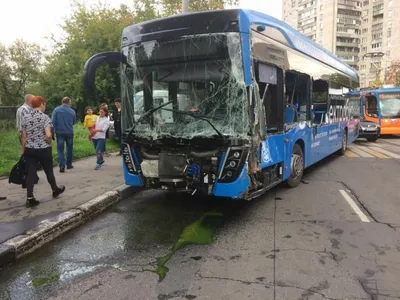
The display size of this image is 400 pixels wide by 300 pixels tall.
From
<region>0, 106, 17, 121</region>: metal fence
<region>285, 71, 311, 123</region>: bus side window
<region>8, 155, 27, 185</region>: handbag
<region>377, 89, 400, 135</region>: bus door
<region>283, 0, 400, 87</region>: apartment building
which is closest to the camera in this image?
<region>8, 155, 27, 185</region>: handbag

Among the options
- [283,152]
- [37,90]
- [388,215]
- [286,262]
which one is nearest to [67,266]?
[286,262]

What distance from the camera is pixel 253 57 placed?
5.25 metres

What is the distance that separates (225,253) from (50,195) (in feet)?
12.4

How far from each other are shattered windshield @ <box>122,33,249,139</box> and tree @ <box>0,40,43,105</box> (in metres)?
37.4

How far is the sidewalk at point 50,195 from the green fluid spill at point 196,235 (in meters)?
1.97

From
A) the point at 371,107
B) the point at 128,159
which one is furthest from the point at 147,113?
the point at 371,107

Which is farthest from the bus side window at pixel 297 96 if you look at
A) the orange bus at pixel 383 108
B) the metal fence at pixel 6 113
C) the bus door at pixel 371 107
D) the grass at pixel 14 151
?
the metal fence at pixel 6 113

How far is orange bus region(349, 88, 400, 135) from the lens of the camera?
66.7 ft

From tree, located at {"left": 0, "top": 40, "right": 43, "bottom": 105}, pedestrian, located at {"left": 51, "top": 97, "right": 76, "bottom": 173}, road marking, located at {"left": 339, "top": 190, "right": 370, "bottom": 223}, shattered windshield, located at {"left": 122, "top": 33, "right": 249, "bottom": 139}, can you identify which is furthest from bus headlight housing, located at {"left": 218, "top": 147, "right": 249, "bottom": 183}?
tree, located at {"left": 0, "top": 40, "right": 43, "bottom": 105}

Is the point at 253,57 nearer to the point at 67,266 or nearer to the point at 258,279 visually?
the point at 258,279

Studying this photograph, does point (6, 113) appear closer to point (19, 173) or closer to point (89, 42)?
point (89, 42)

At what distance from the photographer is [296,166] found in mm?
7598

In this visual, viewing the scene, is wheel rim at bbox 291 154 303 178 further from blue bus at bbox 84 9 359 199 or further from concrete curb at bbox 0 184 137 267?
concrete curb at bbox 0 184 137 267

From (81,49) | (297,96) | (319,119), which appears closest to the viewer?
(297,96)
